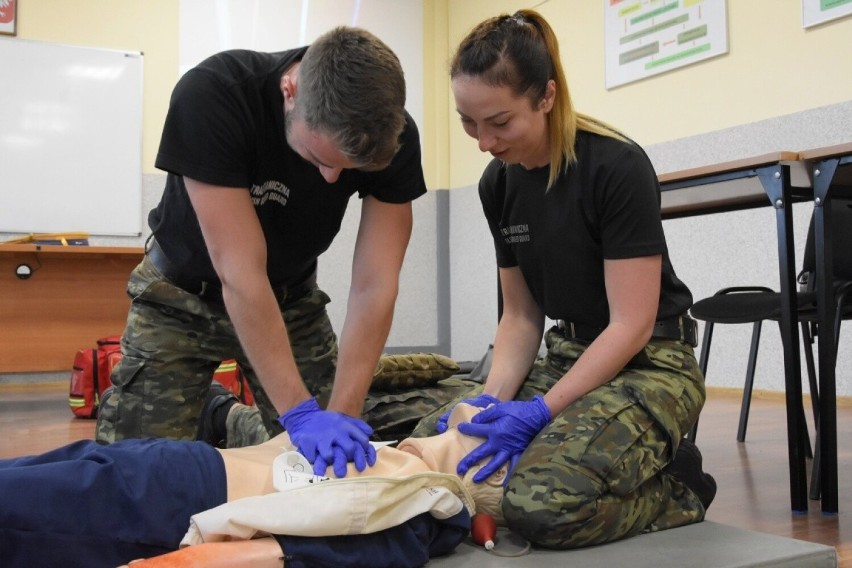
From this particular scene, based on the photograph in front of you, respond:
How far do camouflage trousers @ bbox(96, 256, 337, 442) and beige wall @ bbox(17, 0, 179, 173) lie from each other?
144 inches

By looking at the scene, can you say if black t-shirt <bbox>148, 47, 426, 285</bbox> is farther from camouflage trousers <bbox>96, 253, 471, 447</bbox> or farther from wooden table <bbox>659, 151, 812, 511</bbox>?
wooden table <bbox>659, 151, 812, 511</bbox>

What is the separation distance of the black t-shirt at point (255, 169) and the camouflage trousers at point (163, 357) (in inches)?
3.0

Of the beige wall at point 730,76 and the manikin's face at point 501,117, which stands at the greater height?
the beige wall at point 730,76

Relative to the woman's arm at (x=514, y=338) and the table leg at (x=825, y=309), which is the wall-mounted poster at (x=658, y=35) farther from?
the woman's arm at (x=514, y=338)

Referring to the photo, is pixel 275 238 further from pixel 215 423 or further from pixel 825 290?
pixel 825 290

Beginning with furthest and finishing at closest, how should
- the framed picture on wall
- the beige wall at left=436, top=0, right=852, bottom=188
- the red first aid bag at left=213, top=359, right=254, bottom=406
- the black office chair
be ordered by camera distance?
1. the framed picture on wall
2. the red first aid bag at left=213, top=359, right=254, bottom=406
3. the beige wall at left=436, top=0, right=852, bottom=188
4. the black office chair

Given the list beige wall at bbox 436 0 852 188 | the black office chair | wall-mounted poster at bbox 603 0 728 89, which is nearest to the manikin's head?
the black office chair

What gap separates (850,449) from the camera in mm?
2375

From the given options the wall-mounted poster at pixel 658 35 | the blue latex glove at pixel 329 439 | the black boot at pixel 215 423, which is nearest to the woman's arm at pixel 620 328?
the blue latex glove at pixel 329 439

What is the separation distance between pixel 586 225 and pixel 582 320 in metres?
0.18

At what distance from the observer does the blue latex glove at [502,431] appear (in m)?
1.32

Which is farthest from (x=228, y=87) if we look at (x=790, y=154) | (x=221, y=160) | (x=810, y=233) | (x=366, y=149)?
(x=810, y=233)

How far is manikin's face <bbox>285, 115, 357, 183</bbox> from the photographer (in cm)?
119

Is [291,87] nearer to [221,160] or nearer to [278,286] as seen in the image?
[221,160]
